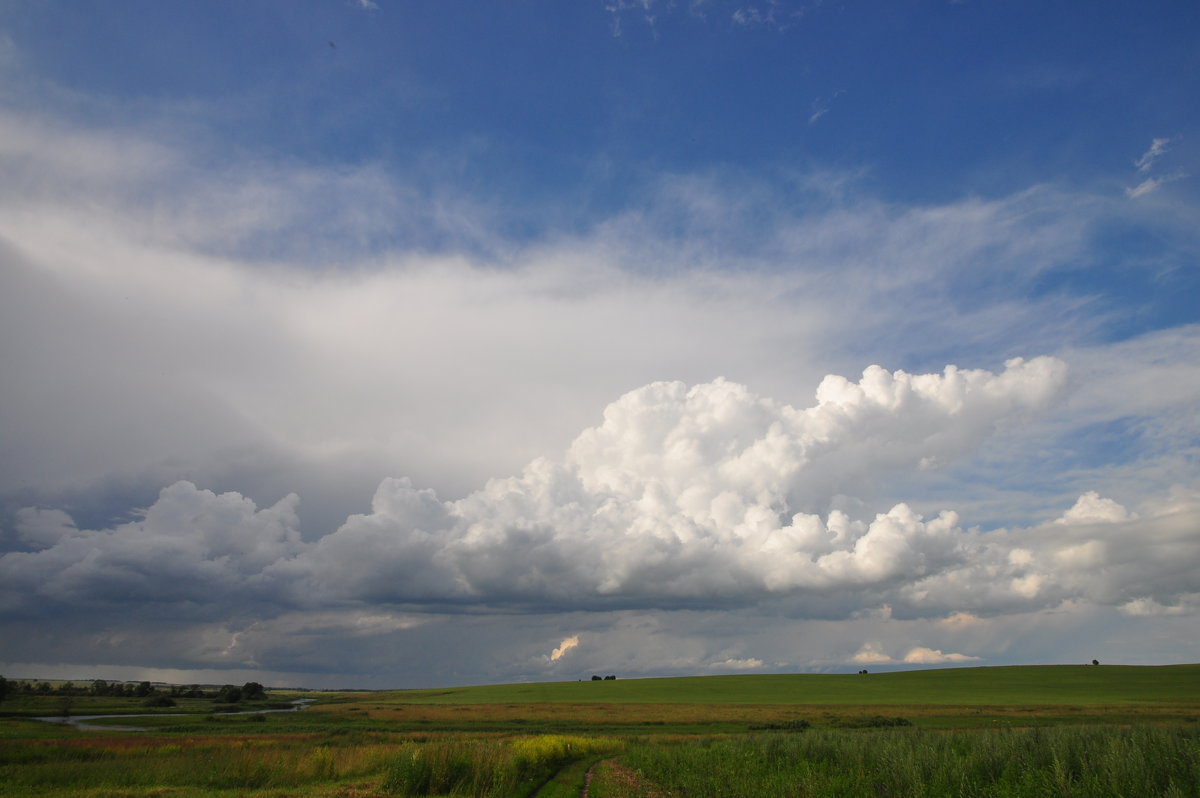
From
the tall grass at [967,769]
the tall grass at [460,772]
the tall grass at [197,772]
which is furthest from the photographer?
the tall grass at [197,772]

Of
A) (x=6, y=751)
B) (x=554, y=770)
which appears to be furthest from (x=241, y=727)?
(x=554, y=770)

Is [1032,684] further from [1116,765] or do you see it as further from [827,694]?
[1116,765]

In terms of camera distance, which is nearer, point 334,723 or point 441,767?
point 441,767

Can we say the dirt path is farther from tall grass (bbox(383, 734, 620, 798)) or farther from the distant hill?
the distant hill

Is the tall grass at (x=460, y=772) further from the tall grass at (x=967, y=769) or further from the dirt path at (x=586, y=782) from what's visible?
the tall grass at (x=967, y=769)

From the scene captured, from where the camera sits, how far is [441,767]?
73.8ft

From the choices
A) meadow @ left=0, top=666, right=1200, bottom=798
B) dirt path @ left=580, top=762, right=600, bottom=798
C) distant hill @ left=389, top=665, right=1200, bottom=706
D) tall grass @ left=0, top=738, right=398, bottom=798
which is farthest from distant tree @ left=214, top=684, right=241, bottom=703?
dirt path @ left=580, top=762, right=600, bottom=798

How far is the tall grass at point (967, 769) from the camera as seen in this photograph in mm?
14945

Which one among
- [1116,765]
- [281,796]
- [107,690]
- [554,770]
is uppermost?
[1116,765]

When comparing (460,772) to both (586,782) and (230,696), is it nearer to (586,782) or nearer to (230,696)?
(586,782)

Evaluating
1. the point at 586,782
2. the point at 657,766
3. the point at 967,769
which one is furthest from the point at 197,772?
the point at 967,769

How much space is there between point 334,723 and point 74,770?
60596mm

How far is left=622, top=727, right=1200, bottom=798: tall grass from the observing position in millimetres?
14945

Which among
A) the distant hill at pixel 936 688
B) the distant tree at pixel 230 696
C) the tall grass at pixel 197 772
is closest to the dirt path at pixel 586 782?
the tall grass at pixel 197 772
